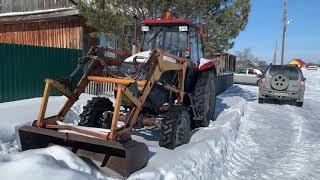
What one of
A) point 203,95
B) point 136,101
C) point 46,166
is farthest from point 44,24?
point 46,166

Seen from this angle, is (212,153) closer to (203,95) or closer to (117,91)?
(203,95)

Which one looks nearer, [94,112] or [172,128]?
[172,128]

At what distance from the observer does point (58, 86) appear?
246 inches

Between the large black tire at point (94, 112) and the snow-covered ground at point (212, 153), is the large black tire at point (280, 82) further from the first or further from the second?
the large black tire at point (94, 112)

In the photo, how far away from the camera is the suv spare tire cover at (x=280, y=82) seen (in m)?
15.2

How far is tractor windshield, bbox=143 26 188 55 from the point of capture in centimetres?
845

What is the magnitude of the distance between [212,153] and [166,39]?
2.99 meters

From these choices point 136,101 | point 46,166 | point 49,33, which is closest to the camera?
point 46,166

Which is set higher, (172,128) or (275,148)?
(172,128)

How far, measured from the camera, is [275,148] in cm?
Answer: 824

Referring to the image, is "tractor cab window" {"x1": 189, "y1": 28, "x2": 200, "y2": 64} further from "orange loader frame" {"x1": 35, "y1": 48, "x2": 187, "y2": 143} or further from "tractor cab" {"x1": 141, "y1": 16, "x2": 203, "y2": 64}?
"orange loader frame" {"x1": 35, "y1": 48, "x2": 187, "y2": 143}

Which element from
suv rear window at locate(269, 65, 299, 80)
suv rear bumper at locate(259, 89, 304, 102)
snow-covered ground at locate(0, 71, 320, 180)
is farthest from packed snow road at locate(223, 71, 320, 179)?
suv rear window at locate(269, 65, 299, 80)

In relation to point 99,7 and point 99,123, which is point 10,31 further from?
point 99,123

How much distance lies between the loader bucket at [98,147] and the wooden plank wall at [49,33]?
1151cm
